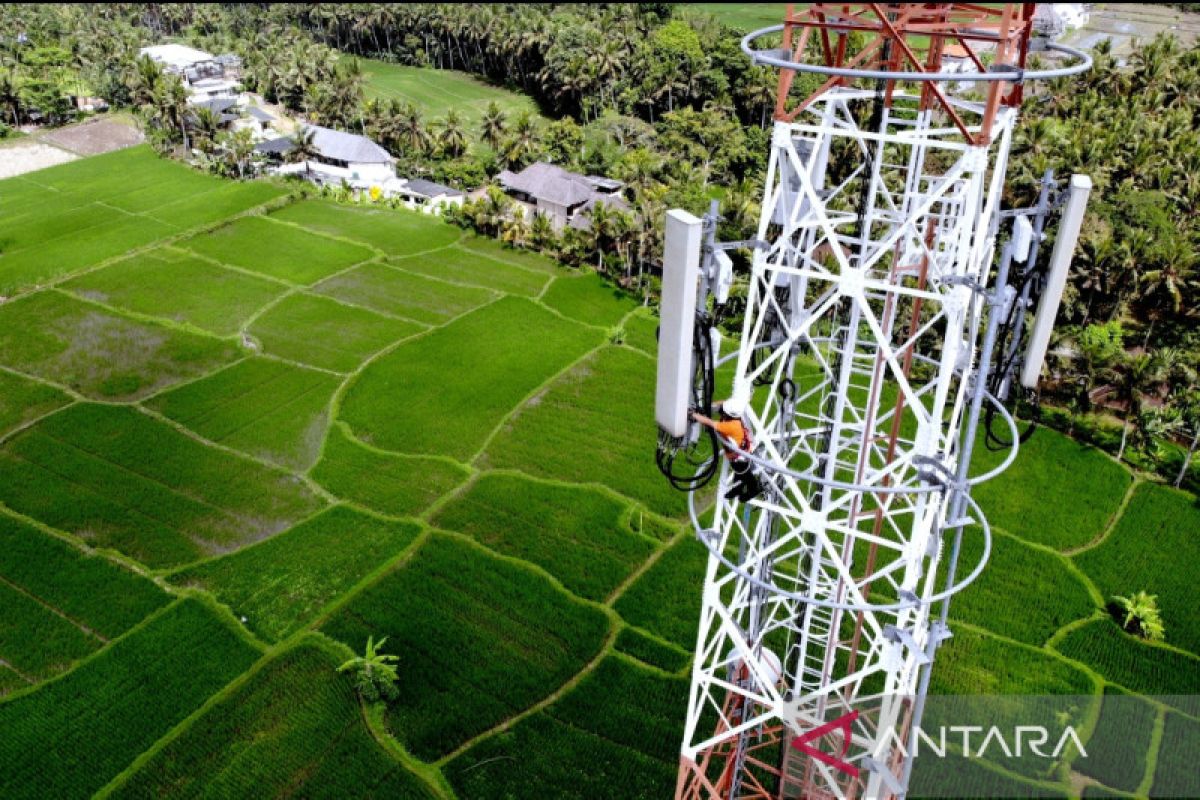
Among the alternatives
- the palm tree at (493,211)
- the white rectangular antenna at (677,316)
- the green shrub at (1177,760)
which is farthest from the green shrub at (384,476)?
the green shrub at (1177,760)

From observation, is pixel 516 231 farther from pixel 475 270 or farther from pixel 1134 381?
pixel 1134 381

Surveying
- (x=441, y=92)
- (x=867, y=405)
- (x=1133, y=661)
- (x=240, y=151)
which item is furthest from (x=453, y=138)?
(x=867, y=405)

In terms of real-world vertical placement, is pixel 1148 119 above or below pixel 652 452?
above

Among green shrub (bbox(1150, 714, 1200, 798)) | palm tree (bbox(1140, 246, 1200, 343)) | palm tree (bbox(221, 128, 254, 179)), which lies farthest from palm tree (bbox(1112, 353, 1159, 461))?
palm tree (bbox(221, 128, 254, 179))

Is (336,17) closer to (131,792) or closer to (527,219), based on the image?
(527,219)

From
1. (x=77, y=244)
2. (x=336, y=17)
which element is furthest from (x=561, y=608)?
(x=336, y=17)

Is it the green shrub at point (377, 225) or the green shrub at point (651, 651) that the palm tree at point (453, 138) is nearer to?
the green shrub at point (377, 225)

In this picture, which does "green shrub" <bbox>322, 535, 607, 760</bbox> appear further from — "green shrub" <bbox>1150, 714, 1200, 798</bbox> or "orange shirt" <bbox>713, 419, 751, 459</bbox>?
"orange shirt" <bbox>713, 419, 751, 459</bbox>
